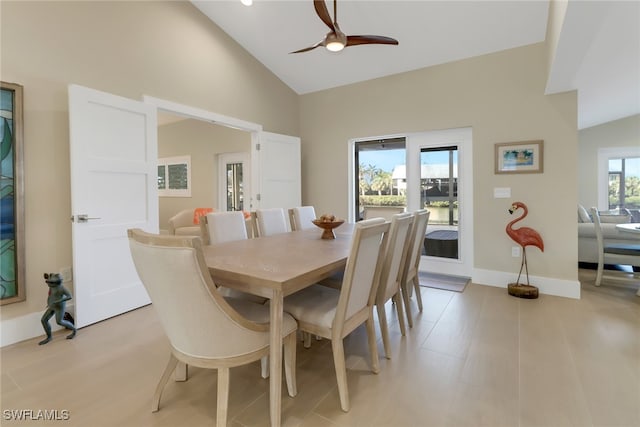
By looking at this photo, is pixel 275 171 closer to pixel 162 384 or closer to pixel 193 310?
pixel 162 384

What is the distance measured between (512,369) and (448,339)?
473 mm

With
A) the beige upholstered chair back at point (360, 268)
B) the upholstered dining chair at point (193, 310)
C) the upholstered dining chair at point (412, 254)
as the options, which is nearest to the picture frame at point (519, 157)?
the upholstered dining chair at point (412, 254)

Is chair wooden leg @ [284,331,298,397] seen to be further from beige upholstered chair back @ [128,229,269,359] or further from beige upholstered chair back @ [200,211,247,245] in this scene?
beige upholstered chair back @ [200,211,247,245]

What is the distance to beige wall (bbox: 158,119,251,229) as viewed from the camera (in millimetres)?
6242

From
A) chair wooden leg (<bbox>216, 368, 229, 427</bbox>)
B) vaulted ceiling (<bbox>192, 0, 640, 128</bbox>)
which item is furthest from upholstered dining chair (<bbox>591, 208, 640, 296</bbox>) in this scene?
chair wooden leg (<bbox>216, 368, 229, 427</bbox>)

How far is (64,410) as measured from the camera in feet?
5.23

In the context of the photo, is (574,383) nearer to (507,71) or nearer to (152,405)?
(152,405)

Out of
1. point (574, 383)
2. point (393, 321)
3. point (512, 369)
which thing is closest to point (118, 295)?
point (393, 321)

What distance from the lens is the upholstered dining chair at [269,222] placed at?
9.41 feet

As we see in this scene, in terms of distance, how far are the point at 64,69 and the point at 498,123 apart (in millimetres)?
4445

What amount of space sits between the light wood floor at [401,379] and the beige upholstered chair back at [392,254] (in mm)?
457

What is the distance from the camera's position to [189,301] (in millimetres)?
1226

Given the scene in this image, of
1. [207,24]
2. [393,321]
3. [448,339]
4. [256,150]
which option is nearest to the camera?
[448,339]

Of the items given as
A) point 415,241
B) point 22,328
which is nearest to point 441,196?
point 415,241
